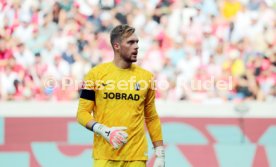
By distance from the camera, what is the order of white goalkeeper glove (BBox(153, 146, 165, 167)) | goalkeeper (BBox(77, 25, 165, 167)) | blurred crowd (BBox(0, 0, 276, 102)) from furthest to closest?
blurred crowd (BBox(0, 0, 276, 102)) → white goalkeeper glove (BBox(153, 146, 165, 167)) → goalkeeper (BBox(77, 25, 165, 167))

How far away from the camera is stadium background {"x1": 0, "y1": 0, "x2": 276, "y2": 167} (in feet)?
27.5

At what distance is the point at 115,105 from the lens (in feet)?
15.5

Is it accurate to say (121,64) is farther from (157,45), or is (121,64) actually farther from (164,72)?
(157,45)

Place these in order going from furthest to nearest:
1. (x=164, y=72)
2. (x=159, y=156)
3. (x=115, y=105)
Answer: (x=164, y=72)
(x=159, y=156)
(x=115, y=105)

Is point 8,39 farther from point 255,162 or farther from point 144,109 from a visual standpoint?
point 144,109

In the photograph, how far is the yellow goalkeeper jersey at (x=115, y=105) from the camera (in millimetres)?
4711

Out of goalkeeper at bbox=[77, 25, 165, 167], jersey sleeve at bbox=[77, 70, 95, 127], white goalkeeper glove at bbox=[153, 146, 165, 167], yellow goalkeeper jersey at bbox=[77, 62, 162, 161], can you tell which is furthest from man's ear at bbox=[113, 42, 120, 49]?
white goalkeeper glove at bbox=[153, 146, 165, 167]

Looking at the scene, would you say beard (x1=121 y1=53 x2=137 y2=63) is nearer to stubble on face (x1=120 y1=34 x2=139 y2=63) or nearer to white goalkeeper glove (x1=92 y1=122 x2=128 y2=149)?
stubble on face (x1=120 y1=34 x2=139 y2=63)

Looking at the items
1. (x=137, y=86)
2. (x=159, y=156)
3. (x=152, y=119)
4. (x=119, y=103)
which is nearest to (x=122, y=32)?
(x=137, y=86)

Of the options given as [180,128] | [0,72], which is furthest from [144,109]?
[0,72]

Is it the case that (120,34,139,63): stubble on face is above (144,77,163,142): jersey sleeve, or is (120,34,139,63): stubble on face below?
above

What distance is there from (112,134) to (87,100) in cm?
38

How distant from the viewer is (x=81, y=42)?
9.77 meters

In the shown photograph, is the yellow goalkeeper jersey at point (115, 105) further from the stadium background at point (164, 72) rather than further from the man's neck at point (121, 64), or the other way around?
the stadium background at point (164, 72)
